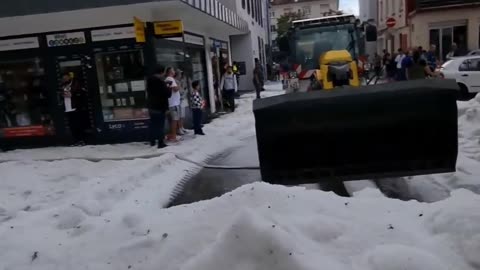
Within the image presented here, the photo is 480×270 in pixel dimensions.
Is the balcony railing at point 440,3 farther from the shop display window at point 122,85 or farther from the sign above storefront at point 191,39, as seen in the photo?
the shop display window at point 122,85

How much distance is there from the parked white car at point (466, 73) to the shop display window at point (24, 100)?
12565 mm

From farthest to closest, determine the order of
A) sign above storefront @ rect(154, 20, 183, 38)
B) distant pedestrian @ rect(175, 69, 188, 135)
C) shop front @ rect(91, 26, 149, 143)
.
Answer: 1. distant pedestrian @ rect(175, 69, 188, 135)
2. shop front @ rect(91, 26, 149, 143)
3. sign above storefront @ rect(154, 20, 183, 38)

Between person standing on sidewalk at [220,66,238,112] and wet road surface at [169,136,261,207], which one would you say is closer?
wet road surface at [169,136,261,207]

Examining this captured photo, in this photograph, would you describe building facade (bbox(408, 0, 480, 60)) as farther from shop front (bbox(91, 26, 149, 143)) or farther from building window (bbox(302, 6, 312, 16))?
building window (bbox(302, 6, 312, 16))

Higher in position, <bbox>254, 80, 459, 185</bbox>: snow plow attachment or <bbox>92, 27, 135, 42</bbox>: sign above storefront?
<bbox>92, 27, 135, 42</bbox>: sign above storefront

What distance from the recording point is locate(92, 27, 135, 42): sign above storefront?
11.9 meters

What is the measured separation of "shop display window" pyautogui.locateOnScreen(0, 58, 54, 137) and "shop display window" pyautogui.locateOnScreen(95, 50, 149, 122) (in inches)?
59.9

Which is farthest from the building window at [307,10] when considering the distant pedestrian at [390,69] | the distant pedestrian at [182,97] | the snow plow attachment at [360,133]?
the snow plow attachment at [360,133]

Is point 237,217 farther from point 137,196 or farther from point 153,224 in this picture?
point 137,196

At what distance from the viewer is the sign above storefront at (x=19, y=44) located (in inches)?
481

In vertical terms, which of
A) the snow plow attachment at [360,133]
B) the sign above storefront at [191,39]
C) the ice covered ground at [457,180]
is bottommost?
the ice covered ground at [457,180]

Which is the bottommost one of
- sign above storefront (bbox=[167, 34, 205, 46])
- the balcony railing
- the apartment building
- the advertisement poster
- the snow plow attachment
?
the advertisement poster

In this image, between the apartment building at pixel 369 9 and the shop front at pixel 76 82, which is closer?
the shop front at pixel 76 82

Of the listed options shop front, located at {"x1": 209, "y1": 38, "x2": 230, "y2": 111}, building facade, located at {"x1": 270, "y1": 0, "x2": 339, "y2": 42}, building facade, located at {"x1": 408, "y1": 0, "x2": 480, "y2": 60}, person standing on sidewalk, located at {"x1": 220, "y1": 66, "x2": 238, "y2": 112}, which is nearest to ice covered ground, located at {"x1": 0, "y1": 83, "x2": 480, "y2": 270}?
person standing on sidewalk, located at {"x1": 220, "y1": 66, "x2": 238, "y2": 112}
